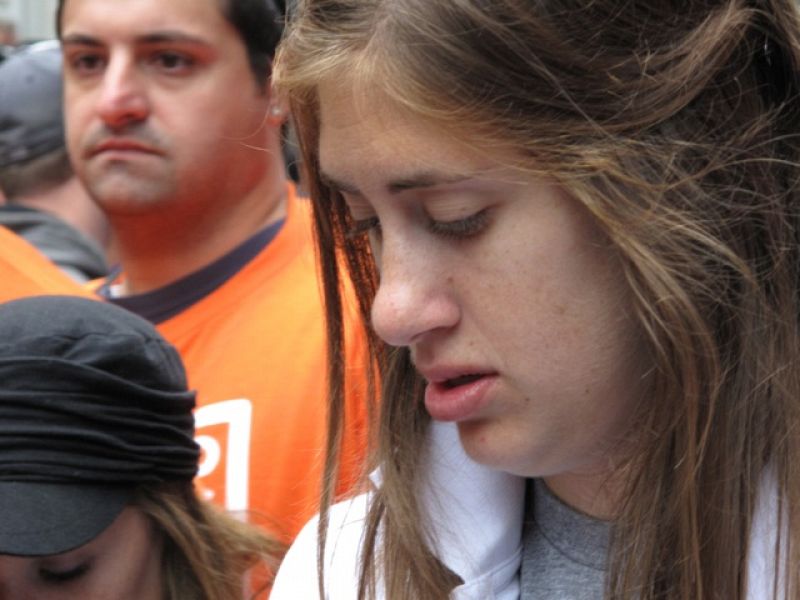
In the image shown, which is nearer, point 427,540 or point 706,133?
Answer: point 706,133

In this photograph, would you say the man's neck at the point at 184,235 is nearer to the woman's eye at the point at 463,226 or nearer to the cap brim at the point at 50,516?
the cap brim at the point at 50,516

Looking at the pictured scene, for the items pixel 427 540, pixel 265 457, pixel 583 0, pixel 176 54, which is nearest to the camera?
pixel 583 0

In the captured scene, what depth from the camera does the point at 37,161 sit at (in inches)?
148

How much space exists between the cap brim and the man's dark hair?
3.97ft

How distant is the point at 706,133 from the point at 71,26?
1845mm

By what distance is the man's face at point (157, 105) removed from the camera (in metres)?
2.86

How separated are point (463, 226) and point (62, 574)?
3.12 ft

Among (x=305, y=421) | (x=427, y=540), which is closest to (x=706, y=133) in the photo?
(x=427, y=540)

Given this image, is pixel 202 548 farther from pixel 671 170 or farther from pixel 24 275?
pixel 671 170

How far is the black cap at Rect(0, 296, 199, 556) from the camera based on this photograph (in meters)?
1.99

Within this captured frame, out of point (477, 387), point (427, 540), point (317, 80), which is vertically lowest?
point (427, 540)

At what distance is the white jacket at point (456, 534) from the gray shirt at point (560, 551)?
2cm

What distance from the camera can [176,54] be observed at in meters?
2.88

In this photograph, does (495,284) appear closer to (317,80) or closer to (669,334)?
(669,334)
